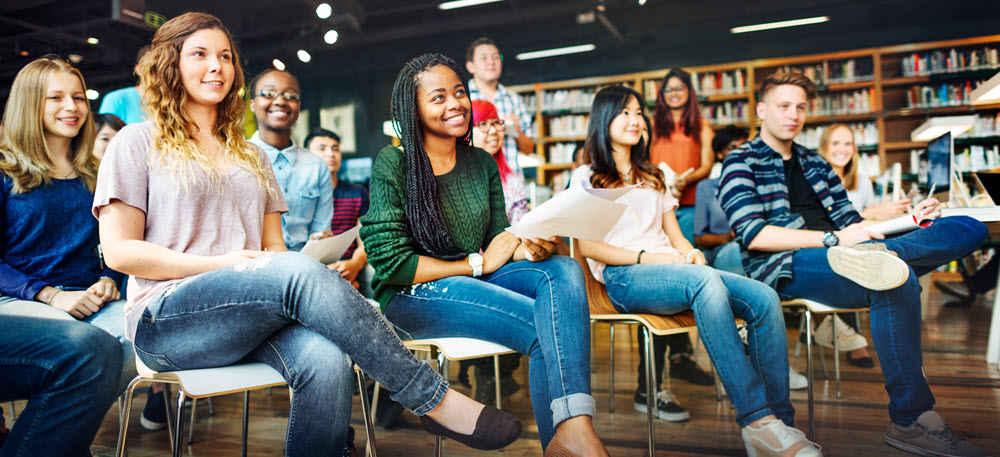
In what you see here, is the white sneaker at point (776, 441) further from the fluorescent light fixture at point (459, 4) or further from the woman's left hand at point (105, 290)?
the fluorescent light fixture at point (459, 4)

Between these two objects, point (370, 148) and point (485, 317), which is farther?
point (370, 148)

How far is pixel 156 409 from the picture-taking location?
2213 mm

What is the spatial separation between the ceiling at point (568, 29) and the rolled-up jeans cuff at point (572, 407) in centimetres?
503

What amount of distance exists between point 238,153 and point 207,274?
397 mm

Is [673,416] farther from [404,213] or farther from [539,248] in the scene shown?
[404,213]

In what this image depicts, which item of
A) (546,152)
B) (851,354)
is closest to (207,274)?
(851,354)

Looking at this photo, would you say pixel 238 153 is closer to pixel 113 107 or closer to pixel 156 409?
pixel 156 409

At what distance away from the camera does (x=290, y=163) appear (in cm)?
239

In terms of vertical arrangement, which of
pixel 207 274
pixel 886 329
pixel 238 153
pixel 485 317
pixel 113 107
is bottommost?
pixel 886 329

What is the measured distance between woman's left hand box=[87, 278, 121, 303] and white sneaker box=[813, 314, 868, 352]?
2.70m

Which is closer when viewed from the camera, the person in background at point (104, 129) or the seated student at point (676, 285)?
the seated student at point (676, 285)

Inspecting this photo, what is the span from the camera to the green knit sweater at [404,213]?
1520 mm

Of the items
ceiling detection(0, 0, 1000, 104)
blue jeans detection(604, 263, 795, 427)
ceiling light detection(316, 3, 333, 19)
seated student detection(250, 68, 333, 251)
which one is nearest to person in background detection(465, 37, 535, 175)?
seated student detection(250, 68, 333, 251)

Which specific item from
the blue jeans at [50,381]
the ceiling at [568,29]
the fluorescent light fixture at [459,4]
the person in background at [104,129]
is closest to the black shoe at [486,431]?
the blue jeans at [50,381]
